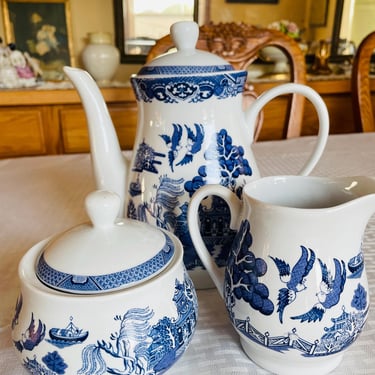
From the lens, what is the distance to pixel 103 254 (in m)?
0.24

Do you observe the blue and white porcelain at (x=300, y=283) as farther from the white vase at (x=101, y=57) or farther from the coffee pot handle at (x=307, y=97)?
the white vase at (x=101, y=57)

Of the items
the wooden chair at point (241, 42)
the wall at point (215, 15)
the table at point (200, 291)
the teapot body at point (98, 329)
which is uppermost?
the wall at point (215, 15)

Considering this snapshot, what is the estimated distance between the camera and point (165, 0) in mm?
1609

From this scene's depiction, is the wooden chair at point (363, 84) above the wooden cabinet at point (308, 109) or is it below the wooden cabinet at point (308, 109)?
above

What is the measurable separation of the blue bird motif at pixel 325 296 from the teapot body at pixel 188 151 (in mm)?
108

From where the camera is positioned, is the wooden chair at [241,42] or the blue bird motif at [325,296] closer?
the blue bird motif at [325,296]

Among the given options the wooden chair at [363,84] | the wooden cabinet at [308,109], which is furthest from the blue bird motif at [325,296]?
the wooden cabinet at [308,109]

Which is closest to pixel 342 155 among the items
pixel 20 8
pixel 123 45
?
pixel 123 45

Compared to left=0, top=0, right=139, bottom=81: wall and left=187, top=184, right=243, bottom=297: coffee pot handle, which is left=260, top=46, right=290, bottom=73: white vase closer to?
left=0, top=0, right=139, bottom=81: wall

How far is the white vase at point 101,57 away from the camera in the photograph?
1470 millimetres

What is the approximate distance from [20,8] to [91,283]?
1574 mm

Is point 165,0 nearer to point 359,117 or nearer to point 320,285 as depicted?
point 359,117

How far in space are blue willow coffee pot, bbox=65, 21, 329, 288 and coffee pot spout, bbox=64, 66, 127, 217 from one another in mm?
27

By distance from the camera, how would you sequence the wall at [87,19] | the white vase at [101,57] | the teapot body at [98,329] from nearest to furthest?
the teapot body at [98,329] → the white vase at [101,57] → the wall at [87,19]
